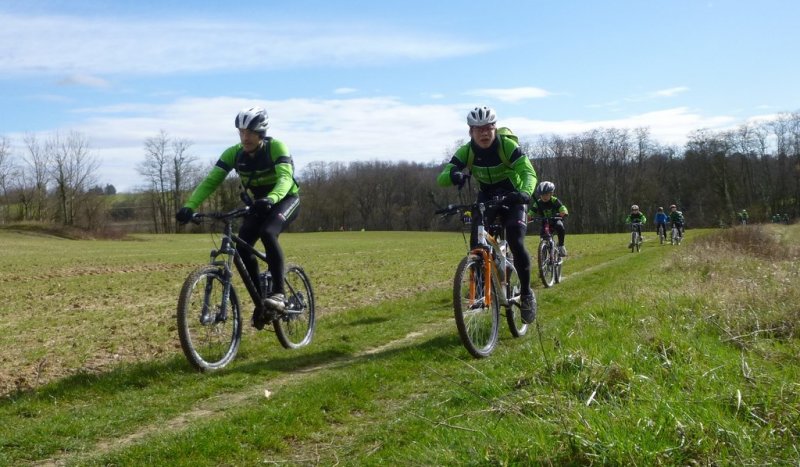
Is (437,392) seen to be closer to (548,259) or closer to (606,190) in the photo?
(548,259)


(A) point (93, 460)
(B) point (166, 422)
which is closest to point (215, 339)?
(B) point (166, 422)

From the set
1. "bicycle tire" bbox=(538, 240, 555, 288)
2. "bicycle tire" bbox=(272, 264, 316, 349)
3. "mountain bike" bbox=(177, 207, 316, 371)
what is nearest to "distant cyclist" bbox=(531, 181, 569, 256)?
"bicycle tire" bbox=(538, 240, 555, 288)

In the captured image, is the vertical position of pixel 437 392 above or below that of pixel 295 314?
below

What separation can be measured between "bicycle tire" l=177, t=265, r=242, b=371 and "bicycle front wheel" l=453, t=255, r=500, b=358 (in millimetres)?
2323

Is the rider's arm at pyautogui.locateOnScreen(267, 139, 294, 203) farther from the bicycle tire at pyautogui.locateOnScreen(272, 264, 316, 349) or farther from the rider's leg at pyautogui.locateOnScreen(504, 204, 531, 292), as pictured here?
the rider's leg at pyautogui.locateOnScreen(504, 204, 531, 292)

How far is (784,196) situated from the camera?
333 feet

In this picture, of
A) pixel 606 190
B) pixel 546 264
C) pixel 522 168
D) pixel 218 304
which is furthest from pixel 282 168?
pixel 606 190

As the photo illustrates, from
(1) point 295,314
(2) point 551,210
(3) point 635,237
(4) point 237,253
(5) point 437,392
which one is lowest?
(5) point 437,392

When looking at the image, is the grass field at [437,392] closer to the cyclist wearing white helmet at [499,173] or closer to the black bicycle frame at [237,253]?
the black bicycle frame at [237,253]

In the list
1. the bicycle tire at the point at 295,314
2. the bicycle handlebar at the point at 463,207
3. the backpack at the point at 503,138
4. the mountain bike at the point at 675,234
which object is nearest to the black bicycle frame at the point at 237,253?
the bicycle tire at the point at 295,314

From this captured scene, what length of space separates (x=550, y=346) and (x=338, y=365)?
2.26m

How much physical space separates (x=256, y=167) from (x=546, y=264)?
9.16 meters

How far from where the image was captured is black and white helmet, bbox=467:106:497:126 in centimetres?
755

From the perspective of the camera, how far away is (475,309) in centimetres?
709
